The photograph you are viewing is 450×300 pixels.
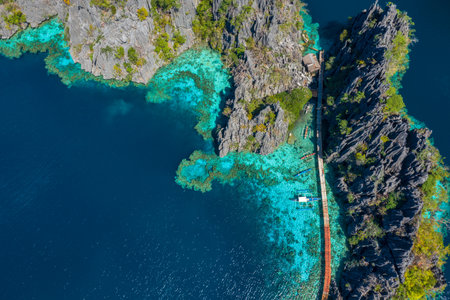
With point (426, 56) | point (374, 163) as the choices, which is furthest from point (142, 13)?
point (426, 56)

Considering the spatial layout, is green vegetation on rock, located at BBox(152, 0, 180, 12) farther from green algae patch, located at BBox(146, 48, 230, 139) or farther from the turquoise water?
the turquoise water

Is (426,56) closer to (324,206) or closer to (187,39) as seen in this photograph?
(324,206)

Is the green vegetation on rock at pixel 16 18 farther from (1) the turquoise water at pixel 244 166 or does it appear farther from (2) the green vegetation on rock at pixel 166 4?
(2) the green vegetation on rock at pixel 166 4

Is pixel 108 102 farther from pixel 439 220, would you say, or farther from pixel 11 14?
pixel 439 220

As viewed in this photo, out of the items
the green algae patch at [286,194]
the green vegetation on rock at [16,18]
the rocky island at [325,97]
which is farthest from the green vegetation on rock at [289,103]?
the green vegetation on rock at [16,18]

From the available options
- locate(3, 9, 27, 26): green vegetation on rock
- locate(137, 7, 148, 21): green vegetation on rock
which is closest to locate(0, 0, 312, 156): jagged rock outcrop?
locate(137, 7, 148, 21): green vegetation on rock

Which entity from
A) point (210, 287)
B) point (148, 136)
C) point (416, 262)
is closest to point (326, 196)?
point (416, 262)
